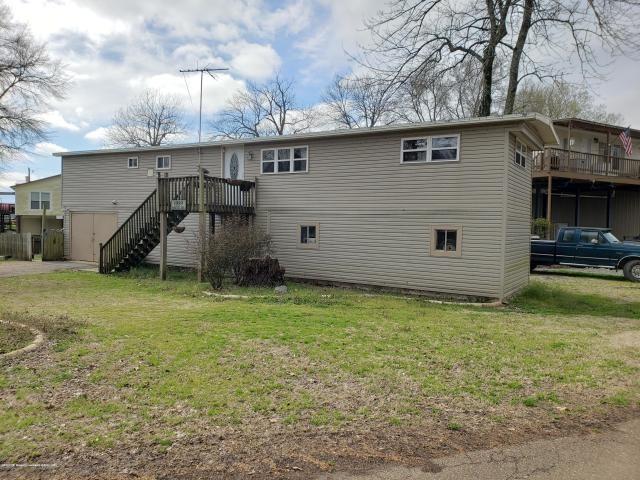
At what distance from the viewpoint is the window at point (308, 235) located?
50.0 ft

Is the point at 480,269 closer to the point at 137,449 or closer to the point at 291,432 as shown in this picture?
the point at 291,432

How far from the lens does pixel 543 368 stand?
6047 mm

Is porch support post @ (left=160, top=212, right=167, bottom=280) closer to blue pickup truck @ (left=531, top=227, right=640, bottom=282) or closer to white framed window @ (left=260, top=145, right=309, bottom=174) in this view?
white framed window @ (left=260, top=145, right=309, bottom=174)

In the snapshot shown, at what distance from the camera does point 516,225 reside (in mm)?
13391

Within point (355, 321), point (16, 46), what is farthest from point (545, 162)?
point (16, 46)

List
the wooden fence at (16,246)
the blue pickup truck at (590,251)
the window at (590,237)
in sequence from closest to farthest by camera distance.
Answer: the blue pickup truck at (590,251) → the window at (590,237) → the wooden fence at (16,246)

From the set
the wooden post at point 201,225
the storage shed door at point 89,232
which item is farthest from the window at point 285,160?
the storage shed door at point 89,232

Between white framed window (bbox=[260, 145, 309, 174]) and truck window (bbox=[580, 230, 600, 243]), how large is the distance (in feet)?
35.2

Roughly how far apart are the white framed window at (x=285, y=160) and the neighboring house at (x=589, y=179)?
45.6 ft

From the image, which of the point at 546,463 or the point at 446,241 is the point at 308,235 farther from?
the point at 546,463

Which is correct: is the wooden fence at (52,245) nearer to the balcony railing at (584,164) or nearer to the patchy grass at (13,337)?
the patchy grass at (13,337)

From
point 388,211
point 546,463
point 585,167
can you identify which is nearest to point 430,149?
point 388,211

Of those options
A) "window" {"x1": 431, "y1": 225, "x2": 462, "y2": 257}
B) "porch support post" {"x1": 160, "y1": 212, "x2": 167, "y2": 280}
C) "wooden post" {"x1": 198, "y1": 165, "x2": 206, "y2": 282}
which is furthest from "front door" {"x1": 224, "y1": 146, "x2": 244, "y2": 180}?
"window" {"x1": 431, "y1": 225, "x2": 462, "y2": 257}

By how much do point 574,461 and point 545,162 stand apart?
74.5 ft
